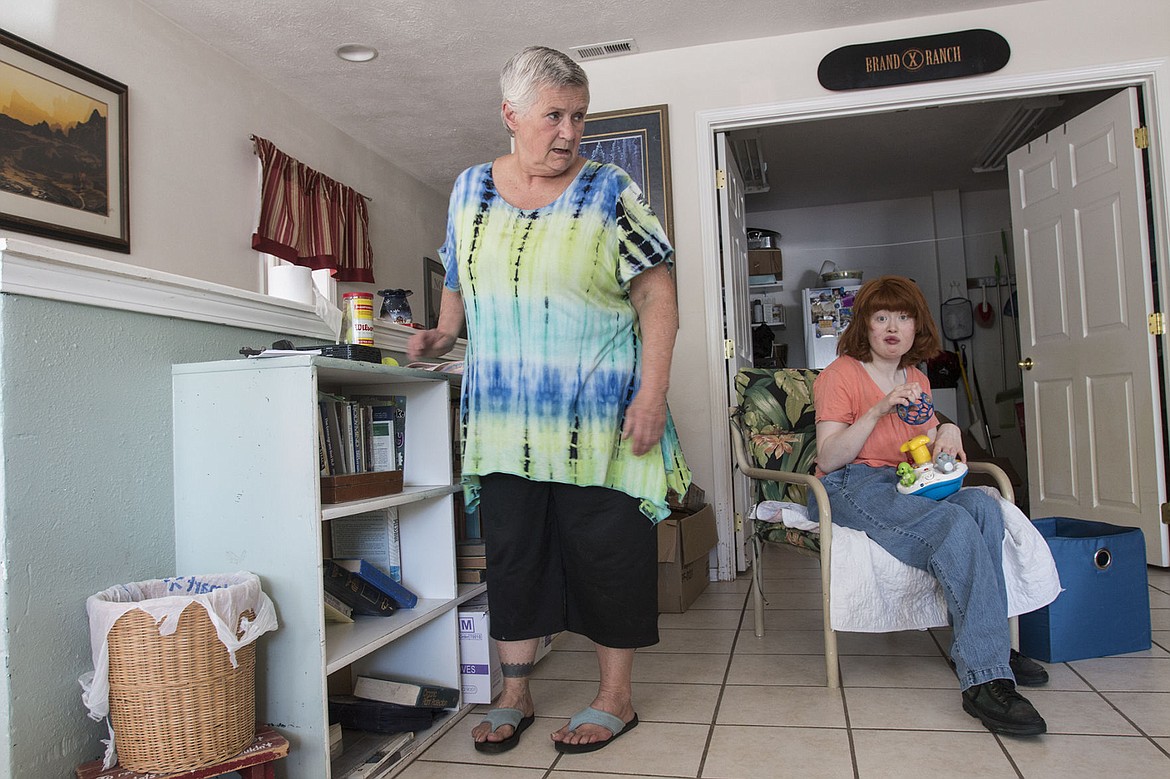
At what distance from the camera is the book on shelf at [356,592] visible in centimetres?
188

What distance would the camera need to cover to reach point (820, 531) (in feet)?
7.18

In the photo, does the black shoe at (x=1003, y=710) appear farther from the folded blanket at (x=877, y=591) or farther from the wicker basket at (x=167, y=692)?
the wicker basket at (x=167, y=692)

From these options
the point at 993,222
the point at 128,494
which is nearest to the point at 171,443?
the point at 128,494

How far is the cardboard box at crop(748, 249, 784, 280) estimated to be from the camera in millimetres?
6340

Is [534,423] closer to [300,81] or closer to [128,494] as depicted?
[128,494]

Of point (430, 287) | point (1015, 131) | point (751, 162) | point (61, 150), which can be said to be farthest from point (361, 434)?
point (1015, 131)

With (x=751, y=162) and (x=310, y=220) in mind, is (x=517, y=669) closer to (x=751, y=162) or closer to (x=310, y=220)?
(x=310, y=220)

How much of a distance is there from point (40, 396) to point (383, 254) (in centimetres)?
420

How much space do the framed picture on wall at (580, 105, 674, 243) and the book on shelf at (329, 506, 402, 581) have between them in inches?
80.7

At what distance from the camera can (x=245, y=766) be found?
1.43 meters

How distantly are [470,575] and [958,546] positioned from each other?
1.20 metres

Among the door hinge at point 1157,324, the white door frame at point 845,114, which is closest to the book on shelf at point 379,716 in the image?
the white door frame at point 845,114

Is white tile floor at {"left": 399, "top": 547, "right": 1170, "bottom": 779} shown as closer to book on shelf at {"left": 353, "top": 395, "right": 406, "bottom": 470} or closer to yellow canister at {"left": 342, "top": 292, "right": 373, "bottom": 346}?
book on shelf at {"left": 353, "top": 395, "right": 406, "bottom": 470}

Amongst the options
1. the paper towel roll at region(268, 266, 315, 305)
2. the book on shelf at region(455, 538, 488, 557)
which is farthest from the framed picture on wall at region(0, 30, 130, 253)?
the book on shelf at region(455, 538, 488, 557)
